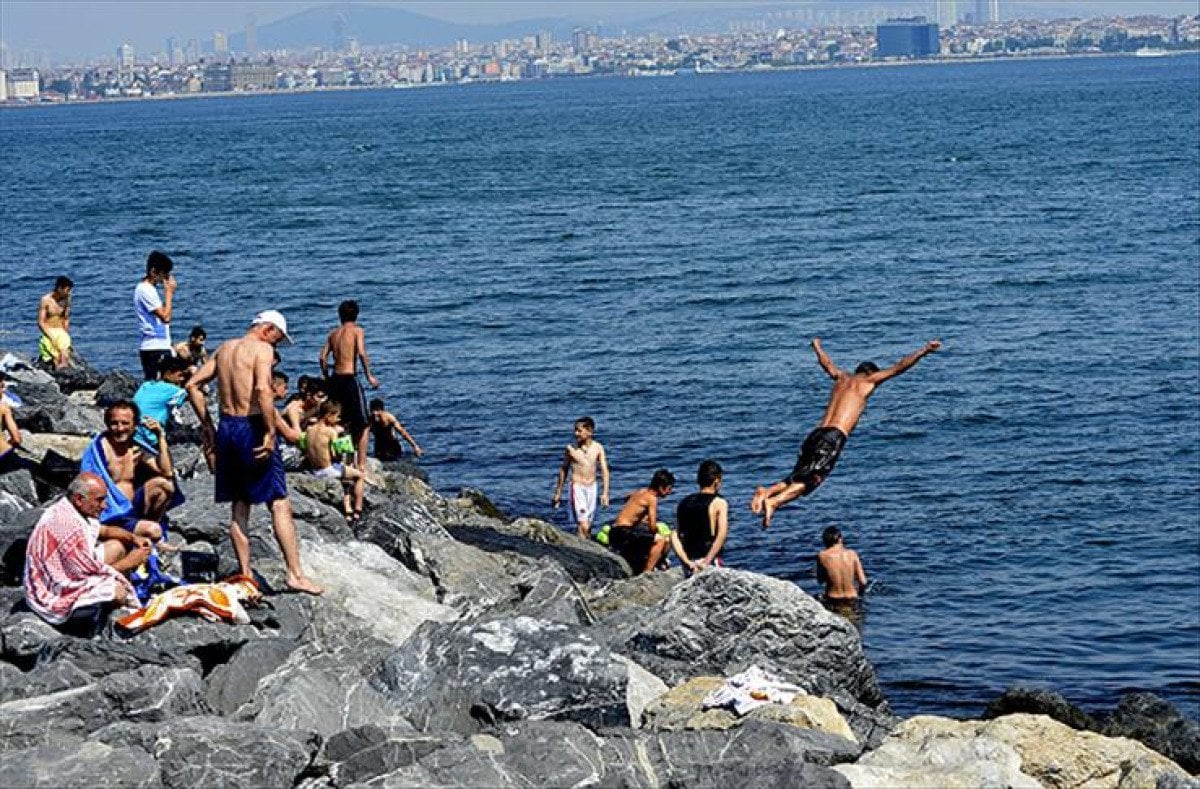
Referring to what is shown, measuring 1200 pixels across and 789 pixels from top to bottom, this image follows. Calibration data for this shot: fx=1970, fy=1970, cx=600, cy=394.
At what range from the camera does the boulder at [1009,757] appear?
32.4 feet

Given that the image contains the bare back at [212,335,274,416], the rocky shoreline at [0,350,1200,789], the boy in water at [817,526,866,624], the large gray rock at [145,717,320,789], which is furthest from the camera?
the boy in water at [817,526,866,624]

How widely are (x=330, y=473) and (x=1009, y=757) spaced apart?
345 inches

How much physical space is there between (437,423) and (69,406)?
28.8ft

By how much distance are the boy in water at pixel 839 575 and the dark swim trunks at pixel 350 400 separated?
4.86 m

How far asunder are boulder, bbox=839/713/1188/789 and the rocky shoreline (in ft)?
0.06

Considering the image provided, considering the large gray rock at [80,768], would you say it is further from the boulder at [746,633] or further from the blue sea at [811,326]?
the blue sea at [811,326]

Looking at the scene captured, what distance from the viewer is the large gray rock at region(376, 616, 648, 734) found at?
10617 mm

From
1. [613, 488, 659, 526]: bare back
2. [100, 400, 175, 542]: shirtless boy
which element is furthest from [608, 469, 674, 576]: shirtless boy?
[100, 400, 175, 542]: shirtless boy

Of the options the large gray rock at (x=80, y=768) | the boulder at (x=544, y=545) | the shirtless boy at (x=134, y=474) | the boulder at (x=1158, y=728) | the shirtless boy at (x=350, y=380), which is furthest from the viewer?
the shirtless boy at (x=350, y=380)

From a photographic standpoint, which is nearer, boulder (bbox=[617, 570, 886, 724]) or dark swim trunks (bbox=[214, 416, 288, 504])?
dark swim trunks (bbox=[214, 416, 288, 504])

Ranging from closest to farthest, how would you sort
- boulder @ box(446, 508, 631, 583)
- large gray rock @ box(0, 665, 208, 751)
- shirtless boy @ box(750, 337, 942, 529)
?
large gray rock @ box(0, 665, 208, 751), shirtless boy @ box(750, 337, 942, 529), boulder @ box(446, 508, 631, 583)

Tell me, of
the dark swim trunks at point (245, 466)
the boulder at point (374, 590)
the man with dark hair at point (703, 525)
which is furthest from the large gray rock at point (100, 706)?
the man with dark hair at point (703, 525)

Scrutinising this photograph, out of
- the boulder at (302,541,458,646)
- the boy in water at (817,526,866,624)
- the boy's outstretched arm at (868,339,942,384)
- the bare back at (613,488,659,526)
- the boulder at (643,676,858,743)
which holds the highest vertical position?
the boy's outstretched arm at (868,339,942,384)

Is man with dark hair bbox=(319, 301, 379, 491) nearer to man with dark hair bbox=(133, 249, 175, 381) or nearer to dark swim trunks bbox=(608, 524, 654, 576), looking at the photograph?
man with dark hair bbox=(133, 249, 175, 381)
